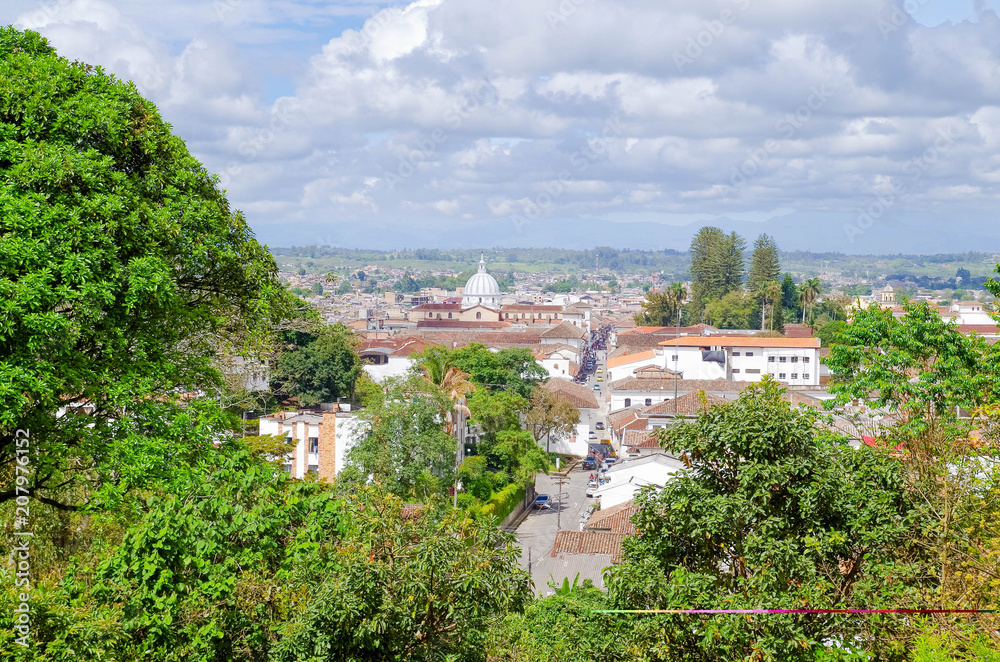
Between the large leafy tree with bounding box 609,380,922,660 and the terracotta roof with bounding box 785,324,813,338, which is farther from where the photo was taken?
the terracotta roof with bounding box 785,324,813,338

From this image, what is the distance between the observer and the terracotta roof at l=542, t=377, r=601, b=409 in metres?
48.3

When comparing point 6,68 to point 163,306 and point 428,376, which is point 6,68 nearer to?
point 163,306

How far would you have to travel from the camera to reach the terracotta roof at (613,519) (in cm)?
2581

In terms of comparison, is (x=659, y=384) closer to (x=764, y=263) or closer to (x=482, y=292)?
(x=764, y=263)

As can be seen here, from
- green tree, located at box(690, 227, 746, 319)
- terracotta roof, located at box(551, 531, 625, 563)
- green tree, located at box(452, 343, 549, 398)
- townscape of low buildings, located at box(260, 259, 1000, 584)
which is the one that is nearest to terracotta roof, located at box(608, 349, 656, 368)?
townscape of low buildings, located at box(260, 259, 1000, 584)

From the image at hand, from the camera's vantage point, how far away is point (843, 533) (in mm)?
7238

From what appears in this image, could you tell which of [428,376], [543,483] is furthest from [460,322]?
[428,376]

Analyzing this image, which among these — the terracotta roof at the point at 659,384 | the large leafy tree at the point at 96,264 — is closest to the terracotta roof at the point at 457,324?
the terracotta roof at the point at 659,384

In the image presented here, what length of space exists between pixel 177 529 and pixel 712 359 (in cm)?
5267

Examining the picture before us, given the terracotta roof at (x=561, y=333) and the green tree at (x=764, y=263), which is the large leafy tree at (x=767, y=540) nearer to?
the terracotta roof at (x=561, y=333)

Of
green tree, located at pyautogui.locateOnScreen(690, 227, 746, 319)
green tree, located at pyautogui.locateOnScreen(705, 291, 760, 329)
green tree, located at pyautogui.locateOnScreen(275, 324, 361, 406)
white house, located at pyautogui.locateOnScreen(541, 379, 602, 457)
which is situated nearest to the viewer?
green tree, located at pyautogui.locateOnScreen(275, 324, 361, 406)

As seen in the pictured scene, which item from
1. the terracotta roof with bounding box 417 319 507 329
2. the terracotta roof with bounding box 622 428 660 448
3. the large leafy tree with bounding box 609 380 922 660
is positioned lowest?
the terracotta roof with bounding box 622 428 660 448

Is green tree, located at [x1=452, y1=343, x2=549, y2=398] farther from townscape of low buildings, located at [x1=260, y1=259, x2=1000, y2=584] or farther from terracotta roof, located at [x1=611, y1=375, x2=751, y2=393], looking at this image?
terracotta roof, located at [x1=611, y1=375, x2=751, y2=393]

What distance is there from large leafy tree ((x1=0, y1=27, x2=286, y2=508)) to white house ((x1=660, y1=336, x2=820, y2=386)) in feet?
166
